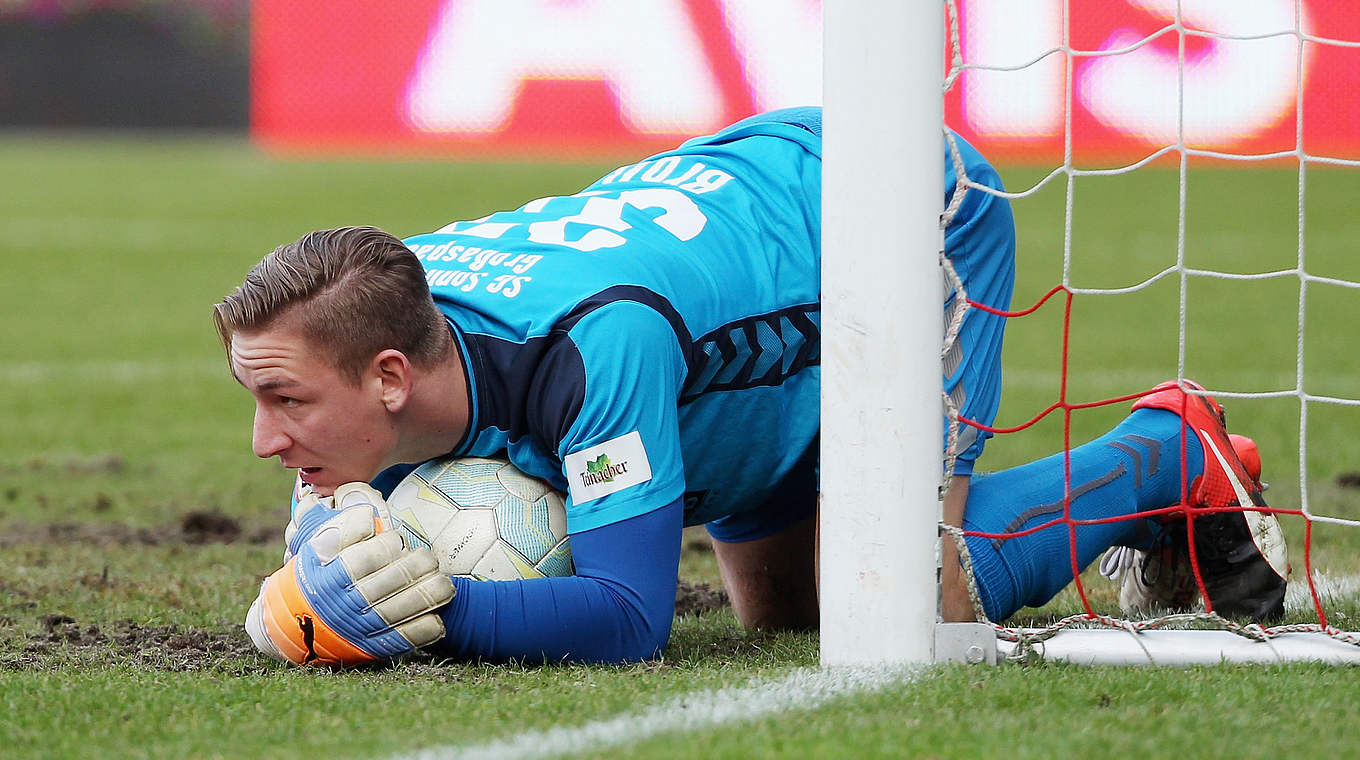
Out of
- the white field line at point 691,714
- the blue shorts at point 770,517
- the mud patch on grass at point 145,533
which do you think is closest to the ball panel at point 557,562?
the white field line at point 691,714

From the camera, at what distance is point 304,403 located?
2520 mm

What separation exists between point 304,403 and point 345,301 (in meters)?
0.18

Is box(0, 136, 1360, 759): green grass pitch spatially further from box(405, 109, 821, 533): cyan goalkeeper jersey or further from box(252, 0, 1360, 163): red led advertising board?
A: box(252, 0, 1360, 163): red led advertising board

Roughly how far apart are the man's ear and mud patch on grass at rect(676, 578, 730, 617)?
3.35 feet

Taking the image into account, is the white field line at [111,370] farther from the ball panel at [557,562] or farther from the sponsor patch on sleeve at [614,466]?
the sponsor patch on sleeve at [614,466]

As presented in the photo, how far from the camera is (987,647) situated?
2.48 meters

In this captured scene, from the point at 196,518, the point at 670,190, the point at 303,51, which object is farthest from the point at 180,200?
the point at 670,190

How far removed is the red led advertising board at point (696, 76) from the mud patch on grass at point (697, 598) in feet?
31.4

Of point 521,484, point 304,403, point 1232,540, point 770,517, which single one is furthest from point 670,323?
point 1232,540

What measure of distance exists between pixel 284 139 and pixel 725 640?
18660 mm

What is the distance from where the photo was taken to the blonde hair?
2506 mm

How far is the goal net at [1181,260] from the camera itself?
2572 mm

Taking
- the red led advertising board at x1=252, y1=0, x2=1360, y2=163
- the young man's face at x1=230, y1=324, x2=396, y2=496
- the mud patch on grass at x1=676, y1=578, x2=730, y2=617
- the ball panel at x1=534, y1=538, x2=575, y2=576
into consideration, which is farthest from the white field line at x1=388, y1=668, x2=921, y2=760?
the red led advertising board at x1=252, y1=0, x2=1360, y2=163

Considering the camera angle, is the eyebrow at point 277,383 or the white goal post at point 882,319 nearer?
the white goal post at point 882,319
